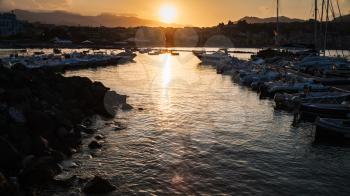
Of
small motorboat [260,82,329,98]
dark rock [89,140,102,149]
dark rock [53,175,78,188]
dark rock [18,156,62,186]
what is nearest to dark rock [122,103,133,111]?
dark rock [89,140,102,149]

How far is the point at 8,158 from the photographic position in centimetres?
2070

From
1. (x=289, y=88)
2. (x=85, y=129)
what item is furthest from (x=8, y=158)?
(x=289, y=88)

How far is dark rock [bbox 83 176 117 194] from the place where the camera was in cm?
1917

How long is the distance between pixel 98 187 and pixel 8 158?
5.21m

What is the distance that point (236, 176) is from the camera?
862 inches

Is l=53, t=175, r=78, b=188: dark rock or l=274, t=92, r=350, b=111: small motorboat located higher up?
l=274, t=92, r=350, b=111: small motorboat

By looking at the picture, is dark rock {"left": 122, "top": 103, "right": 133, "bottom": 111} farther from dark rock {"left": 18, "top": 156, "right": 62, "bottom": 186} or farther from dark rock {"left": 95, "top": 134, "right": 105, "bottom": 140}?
dark rock {"left": 18, "top": 156, "right": 62, "bottom": 186}

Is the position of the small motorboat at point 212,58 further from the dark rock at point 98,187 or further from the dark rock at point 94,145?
the dark rock at point 98,187

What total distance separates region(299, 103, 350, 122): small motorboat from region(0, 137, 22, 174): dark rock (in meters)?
24.2

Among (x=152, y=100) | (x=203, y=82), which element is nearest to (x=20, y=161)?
(x=152, y=100)

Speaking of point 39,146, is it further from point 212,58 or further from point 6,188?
point 212,58

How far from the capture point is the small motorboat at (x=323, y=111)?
33000 millimetres

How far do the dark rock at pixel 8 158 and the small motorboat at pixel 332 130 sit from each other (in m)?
20.0

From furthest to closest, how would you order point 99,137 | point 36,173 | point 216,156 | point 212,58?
point 212,58, point 99,137, point 216,156, point 36,173
